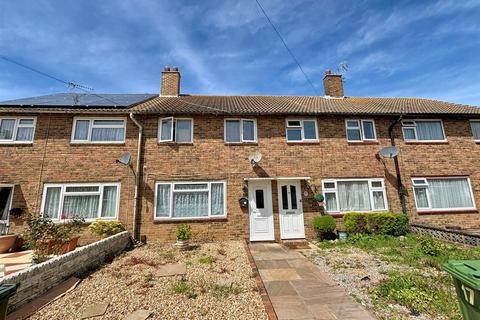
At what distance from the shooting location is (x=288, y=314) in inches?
150

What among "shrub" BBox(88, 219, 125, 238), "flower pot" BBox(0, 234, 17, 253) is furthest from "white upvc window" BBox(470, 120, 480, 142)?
"flower pot" BBox(0, 234, 17, 253)

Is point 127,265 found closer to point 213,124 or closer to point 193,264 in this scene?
point 193,264

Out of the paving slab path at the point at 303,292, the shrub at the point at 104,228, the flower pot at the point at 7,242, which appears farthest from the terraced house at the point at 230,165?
the paving slab path at the point at 303,292

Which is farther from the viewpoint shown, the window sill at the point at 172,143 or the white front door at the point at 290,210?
the window sill at the point at 172,143

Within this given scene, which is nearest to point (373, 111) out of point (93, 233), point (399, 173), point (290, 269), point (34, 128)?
point (399, 173)

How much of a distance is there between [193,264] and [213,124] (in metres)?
5.94

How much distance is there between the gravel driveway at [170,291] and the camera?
3867 mm

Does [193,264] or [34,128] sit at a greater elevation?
[34,128]

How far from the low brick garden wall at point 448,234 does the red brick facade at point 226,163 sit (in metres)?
0.81

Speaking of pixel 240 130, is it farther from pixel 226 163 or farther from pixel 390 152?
pixel 390 152

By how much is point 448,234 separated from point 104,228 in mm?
12369

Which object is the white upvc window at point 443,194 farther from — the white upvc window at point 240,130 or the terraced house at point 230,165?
the white upvc window at point 240,130

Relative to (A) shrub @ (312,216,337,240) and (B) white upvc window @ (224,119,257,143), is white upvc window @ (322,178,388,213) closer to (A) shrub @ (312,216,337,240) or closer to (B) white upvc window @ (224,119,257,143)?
(A) shrub @ (312,216,337,240)

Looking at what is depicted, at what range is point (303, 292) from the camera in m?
4.64
